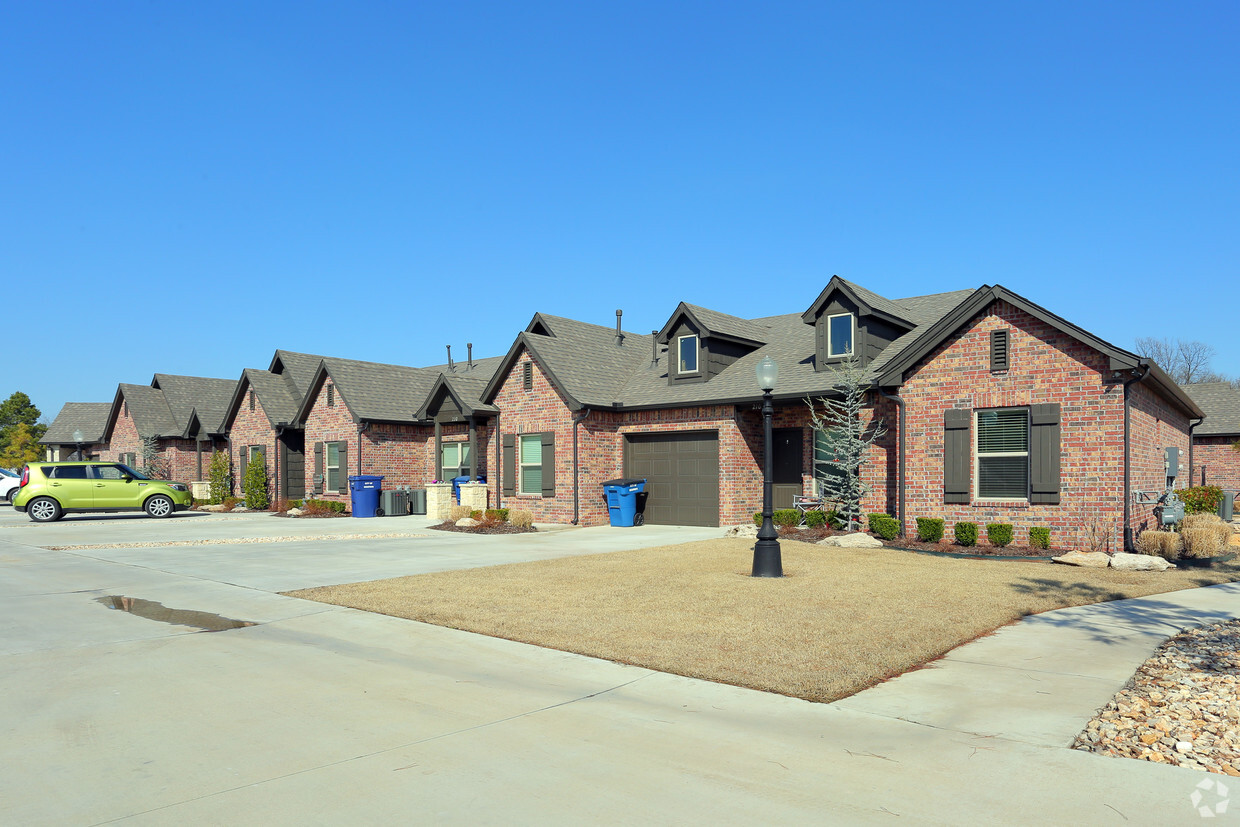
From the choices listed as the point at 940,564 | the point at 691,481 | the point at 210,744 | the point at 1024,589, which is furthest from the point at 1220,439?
the point at 210,744

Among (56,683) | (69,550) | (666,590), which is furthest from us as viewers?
(69,550)

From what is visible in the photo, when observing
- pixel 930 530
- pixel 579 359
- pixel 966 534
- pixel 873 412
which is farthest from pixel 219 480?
pixel 966 534

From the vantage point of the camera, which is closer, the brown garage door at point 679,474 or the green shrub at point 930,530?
the green shrub at point 930,530

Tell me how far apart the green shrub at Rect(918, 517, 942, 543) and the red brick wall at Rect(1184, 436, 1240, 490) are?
1958 cm

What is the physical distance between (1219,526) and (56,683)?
55.3ft

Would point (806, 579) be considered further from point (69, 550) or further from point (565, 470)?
point (69, 550)

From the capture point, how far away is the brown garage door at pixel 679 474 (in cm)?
2170

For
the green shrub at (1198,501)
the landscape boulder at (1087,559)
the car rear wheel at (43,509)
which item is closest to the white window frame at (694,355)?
the landscape boulder at (1087,559)

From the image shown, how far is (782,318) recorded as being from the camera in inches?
1046

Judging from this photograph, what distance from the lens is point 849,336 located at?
20047 mm

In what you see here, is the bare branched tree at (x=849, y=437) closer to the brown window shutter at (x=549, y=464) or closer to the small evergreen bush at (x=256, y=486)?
the brown window shutter at (x=549, y=464)

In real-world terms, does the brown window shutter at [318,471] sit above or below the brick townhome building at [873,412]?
below

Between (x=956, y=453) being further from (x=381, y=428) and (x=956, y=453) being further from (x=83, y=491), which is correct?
(x=83, y=491)

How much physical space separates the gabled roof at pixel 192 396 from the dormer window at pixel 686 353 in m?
24.8
